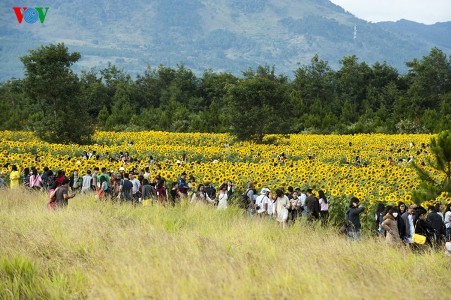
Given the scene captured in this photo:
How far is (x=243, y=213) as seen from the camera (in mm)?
15758

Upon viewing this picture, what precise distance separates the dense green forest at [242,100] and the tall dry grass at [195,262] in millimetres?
30352

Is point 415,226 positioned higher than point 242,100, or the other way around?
point 242,100

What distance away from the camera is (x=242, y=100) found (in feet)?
148

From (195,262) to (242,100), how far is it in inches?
1447

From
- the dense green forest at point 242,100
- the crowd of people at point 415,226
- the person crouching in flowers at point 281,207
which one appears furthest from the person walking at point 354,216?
the dense green forest at point 242,100

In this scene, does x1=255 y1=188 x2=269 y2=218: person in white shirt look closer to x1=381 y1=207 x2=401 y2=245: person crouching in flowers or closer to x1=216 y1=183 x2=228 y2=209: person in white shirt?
x1=216 y1=183 x2=228 y2=209: person in white shirt

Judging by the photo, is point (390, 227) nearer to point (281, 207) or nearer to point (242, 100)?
point (281, 207)

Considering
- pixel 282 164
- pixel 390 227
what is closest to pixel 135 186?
pixel 390 227

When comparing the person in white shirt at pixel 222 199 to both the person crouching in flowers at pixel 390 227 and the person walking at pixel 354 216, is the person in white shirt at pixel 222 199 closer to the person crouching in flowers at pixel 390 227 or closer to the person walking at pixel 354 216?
the person walking at pixel 354 216

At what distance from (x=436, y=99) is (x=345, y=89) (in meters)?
11.6

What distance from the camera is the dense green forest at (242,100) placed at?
143 ft

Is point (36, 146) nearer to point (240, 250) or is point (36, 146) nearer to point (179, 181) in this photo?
point (179, 181)

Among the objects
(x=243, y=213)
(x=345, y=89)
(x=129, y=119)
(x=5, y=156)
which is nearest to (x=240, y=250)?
(x=243, y=213)

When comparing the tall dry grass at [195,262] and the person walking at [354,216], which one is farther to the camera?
the person walking at [354,216]
